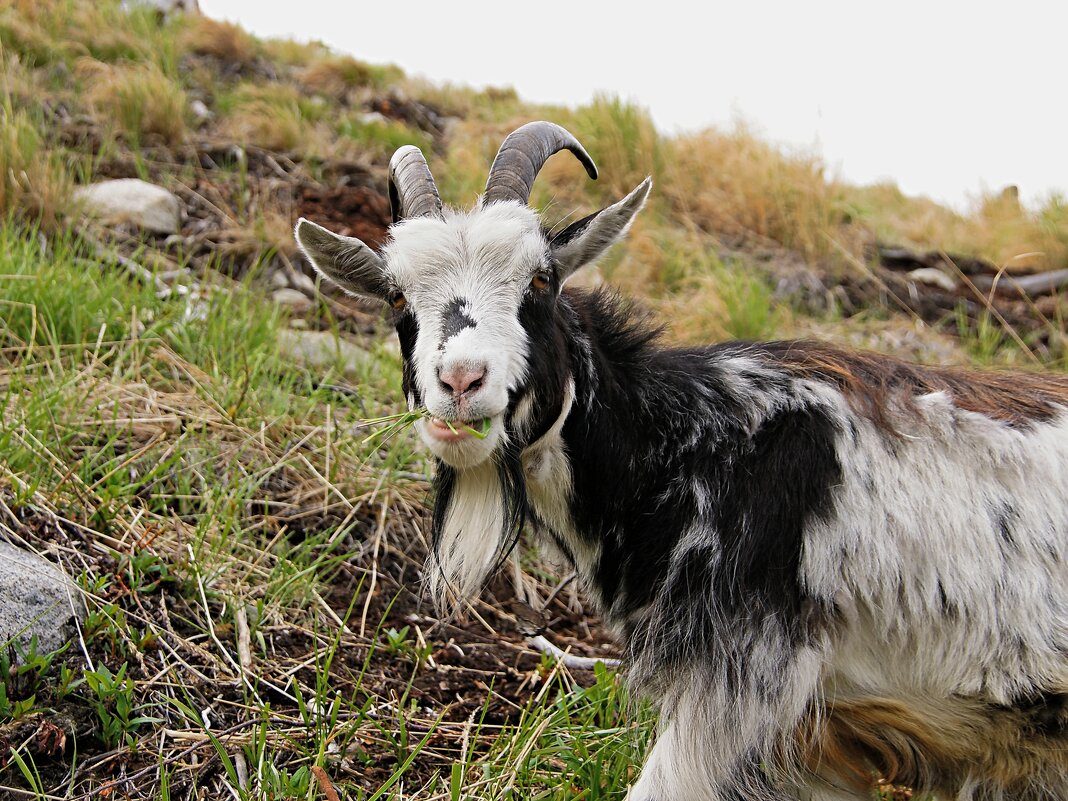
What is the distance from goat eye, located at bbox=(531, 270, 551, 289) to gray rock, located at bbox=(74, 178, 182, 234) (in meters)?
4.13

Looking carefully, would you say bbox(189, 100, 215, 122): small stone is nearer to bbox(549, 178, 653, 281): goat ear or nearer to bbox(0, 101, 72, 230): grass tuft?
bbox(0, 101, 72, 230): grass tuft

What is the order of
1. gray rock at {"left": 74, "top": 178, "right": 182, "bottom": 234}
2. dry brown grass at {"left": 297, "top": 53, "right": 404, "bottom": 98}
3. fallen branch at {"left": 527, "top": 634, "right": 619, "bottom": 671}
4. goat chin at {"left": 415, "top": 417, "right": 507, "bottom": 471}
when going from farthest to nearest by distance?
1. dry brown grass at {"left": 297, "top": 53, "right": 404, "bottom": 98}
2. gray rock at {"left": 74, "top": 178, "right": 182, "bottom": 234}
3. fallen branch at {"left": 527, "top": 634, "right": 619, "bottom": 671}
4. goat chin at {"left": 415, "top": 417, "right": 507, "bottom": 471}

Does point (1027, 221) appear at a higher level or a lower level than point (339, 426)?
higher

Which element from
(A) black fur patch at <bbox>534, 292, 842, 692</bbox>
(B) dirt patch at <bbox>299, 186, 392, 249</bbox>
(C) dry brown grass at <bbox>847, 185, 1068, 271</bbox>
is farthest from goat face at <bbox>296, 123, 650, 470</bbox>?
(C) dry brown grass at <bbox>847, 185, 1068, 271</bbox>

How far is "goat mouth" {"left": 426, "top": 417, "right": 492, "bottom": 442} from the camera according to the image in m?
2.46

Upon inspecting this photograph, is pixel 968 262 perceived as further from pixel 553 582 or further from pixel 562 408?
pixel 562 408

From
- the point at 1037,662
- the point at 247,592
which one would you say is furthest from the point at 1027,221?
the point at 247,592

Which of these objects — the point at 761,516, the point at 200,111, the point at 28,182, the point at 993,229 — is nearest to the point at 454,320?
the point at 761,516

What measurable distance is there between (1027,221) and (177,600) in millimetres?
7895

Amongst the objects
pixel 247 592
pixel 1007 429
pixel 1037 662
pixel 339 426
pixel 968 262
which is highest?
pixel 968 262

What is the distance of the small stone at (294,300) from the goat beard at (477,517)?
3237 millimetres

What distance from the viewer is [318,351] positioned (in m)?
5.23

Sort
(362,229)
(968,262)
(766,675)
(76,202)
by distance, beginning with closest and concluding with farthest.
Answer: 1. (766,675)
2. (76,202)
3. (362,229)
4. (968,262)

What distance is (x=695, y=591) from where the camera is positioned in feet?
8.71
